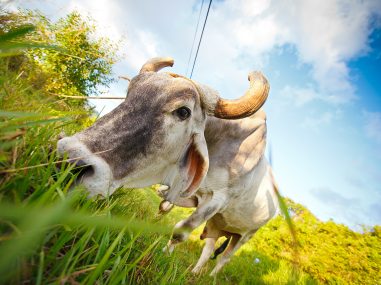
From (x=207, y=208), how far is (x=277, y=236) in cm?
609

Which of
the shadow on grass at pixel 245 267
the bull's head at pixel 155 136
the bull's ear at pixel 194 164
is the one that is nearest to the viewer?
the bull's head at pixel 155 136

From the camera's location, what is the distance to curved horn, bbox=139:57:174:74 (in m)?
3.90

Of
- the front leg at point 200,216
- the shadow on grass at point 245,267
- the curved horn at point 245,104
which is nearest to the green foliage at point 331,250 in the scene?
the shadow on grass at point 245,267

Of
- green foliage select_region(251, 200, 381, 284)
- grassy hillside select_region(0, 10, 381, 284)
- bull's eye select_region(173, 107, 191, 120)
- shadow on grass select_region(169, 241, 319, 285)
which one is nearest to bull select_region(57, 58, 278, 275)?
bull's eye select_region(173, 107, 191, 120)

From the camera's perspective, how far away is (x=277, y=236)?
29.5ft

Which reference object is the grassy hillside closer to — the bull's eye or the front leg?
the front leg

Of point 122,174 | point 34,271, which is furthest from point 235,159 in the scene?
point 34,271

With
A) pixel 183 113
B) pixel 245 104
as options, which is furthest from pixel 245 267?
pixel 183 113

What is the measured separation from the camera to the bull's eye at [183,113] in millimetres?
2973

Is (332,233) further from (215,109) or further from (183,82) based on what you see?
(183,82)

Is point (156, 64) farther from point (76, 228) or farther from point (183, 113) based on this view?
point (76, 228)

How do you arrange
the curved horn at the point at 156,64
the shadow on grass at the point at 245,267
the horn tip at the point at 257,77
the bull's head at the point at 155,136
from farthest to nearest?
the shadow on grass at the point at 245,267, the curved horn at the point at 156,64, the horn tip at the point at 257,77, the bull's head at the point at 155,136

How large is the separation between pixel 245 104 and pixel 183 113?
0.96 metres

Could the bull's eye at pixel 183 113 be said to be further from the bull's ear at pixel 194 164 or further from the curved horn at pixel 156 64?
the curved horn at pixel 156 64
